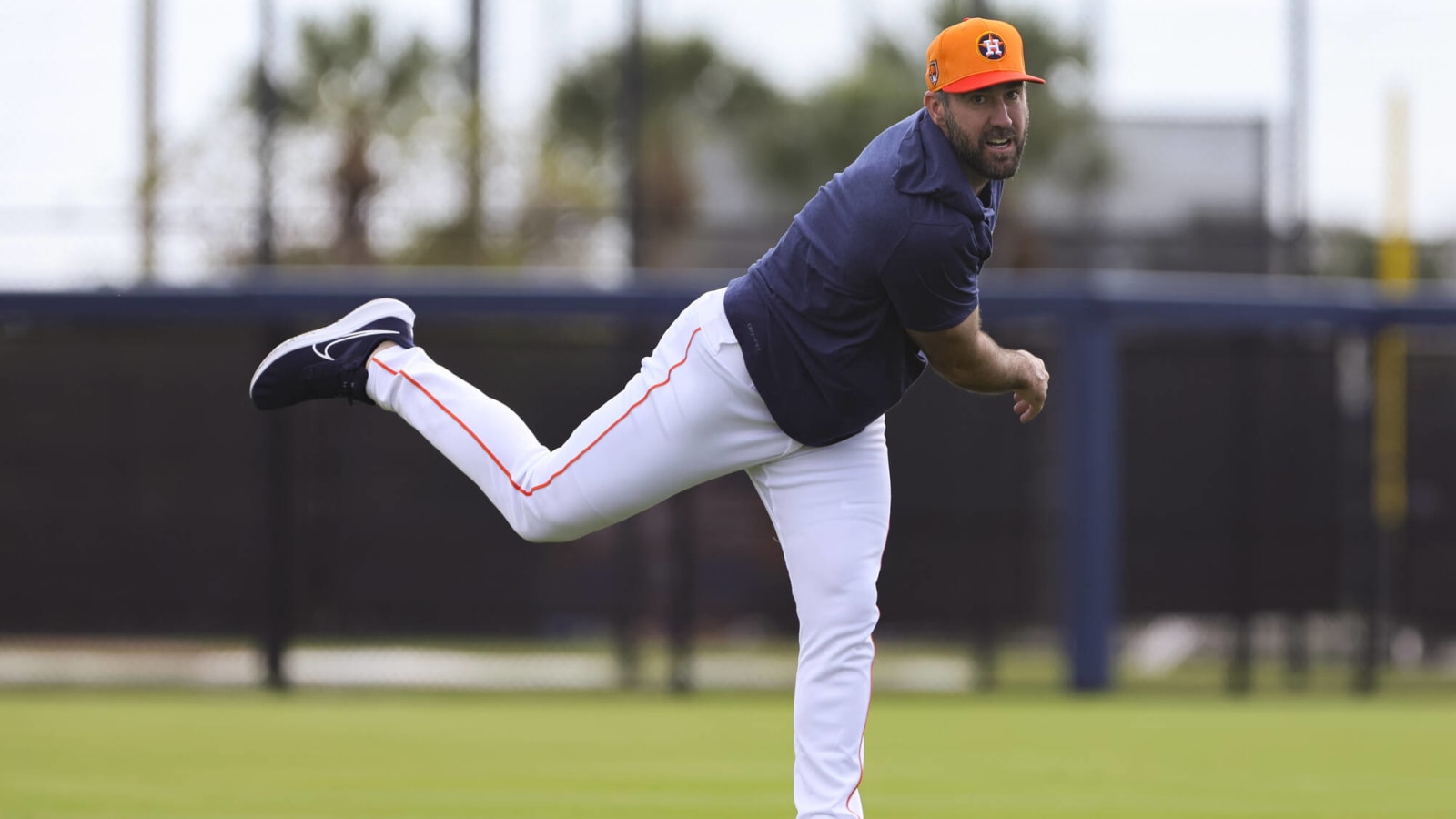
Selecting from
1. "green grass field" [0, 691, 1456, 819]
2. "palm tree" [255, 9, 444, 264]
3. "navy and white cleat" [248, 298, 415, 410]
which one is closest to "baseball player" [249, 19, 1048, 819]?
"navy and white cleat" [248, 298, 415, 410]

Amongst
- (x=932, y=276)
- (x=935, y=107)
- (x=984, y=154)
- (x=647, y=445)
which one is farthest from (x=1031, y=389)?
(x=647, y=445)

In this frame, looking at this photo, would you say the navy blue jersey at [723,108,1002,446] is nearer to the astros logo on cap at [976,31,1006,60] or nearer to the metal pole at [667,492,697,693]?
the astros logo on cap at [976,31,1006,60]

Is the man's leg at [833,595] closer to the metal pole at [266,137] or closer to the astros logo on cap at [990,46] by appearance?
the astros logo on cap at [990,46]

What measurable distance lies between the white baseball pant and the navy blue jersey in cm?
9

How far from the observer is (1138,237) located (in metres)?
14.8

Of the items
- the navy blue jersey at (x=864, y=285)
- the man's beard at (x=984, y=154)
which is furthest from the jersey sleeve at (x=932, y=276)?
the man's beard at (x=984, y=154)

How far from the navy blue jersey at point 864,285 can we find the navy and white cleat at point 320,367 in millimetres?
1070

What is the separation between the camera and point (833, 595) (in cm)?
488

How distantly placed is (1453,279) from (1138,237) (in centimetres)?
589

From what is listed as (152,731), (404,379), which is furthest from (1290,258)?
(404,379)

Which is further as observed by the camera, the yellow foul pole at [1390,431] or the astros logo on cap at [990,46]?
the yellow foul pole at [1390,431]

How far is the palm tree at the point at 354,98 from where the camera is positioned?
49.5 ft

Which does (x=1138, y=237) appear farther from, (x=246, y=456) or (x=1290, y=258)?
(x=246, y=456)

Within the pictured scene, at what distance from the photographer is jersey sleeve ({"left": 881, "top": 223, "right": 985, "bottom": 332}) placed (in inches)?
183
